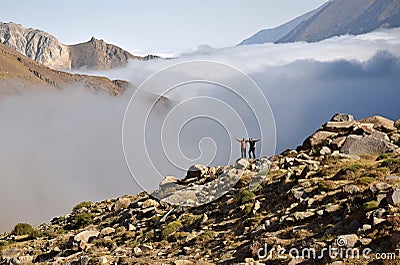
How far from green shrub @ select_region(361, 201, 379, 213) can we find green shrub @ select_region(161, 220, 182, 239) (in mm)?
11626

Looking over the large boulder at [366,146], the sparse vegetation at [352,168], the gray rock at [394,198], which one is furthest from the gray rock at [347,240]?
the large boulder at [366,146]

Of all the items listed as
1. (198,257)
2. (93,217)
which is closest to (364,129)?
(198,257)

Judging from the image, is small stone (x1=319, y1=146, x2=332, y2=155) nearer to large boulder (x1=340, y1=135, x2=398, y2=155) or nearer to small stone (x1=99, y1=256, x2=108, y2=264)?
large boulder (x1=340, y1=135, x2=398, y2=155)

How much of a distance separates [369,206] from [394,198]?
97 cm

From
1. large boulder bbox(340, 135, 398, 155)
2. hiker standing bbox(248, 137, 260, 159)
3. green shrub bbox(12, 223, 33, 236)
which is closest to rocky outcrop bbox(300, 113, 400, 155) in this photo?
large boulder bbox(340, 135, 398, 155)

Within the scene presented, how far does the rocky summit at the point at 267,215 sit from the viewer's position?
17375 millimetres

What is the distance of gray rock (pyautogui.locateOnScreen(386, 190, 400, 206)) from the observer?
1723cm

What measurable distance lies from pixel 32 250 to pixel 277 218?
60.8 ft

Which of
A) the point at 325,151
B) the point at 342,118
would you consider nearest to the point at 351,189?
the point at 325,151

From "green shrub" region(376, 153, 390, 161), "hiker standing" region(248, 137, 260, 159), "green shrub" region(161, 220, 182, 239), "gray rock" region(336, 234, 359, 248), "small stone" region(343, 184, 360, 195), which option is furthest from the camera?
"hiker standing" region(248, 137, 260, 159)

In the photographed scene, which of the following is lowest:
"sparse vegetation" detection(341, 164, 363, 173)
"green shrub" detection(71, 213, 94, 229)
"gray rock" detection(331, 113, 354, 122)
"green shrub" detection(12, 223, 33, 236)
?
"green shrub" detection(12, 223, 33, 236)

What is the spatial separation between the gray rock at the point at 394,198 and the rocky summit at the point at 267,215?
0.04 m

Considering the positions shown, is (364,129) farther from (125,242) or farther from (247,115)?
(125,242)

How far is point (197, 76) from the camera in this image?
2689 centimetres
